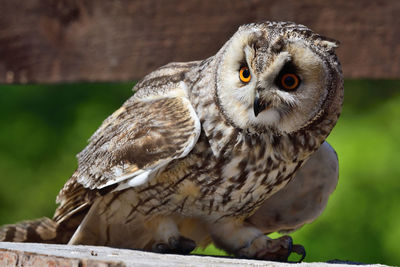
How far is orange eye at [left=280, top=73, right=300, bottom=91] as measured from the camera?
2.07 metres

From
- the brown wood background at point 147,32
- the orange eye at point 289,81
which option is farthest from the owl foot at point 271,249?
the brown wood background at point 147,32

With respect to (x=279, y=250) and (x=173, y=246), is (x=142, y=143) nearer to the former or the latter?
(x=173, y=246)

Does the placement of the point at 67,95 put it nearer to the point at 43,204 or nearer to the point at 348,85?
the point at 43,204

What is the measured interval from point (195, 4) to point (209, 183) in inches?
32.7

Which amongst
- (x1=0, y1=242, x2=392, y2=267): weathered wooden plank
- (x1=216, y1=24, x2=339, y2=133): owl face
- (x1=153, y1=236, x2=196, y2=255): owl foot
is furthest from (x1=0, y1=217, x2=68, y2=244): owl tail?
(x1=216, y1=24, x2=339, y2=133): owl face

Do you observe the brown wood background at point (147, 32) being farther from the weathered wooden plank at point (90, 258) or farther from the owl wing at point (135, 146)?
the weathered wooden plank at point (90, 258)

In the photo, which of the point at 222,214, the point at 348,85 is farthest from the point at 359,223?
the point at 222,214

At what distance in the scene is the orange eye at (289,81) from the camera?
6.81 feet

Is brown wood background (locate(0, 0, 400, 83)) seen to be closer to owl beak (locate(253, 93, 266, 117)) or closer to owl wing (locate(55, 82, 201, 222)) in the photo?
owl wing (locate(55, 82, 201, 222))

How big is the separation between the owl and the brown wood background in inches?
11.0

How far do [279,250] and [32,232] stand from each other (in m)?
0.83

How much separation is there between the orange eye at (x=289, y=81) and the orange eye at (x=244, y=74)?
0.10 metres

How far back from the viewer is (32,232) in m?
2.46

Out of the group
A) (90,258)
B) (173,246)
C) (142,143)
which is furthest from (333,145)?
(90,258)
